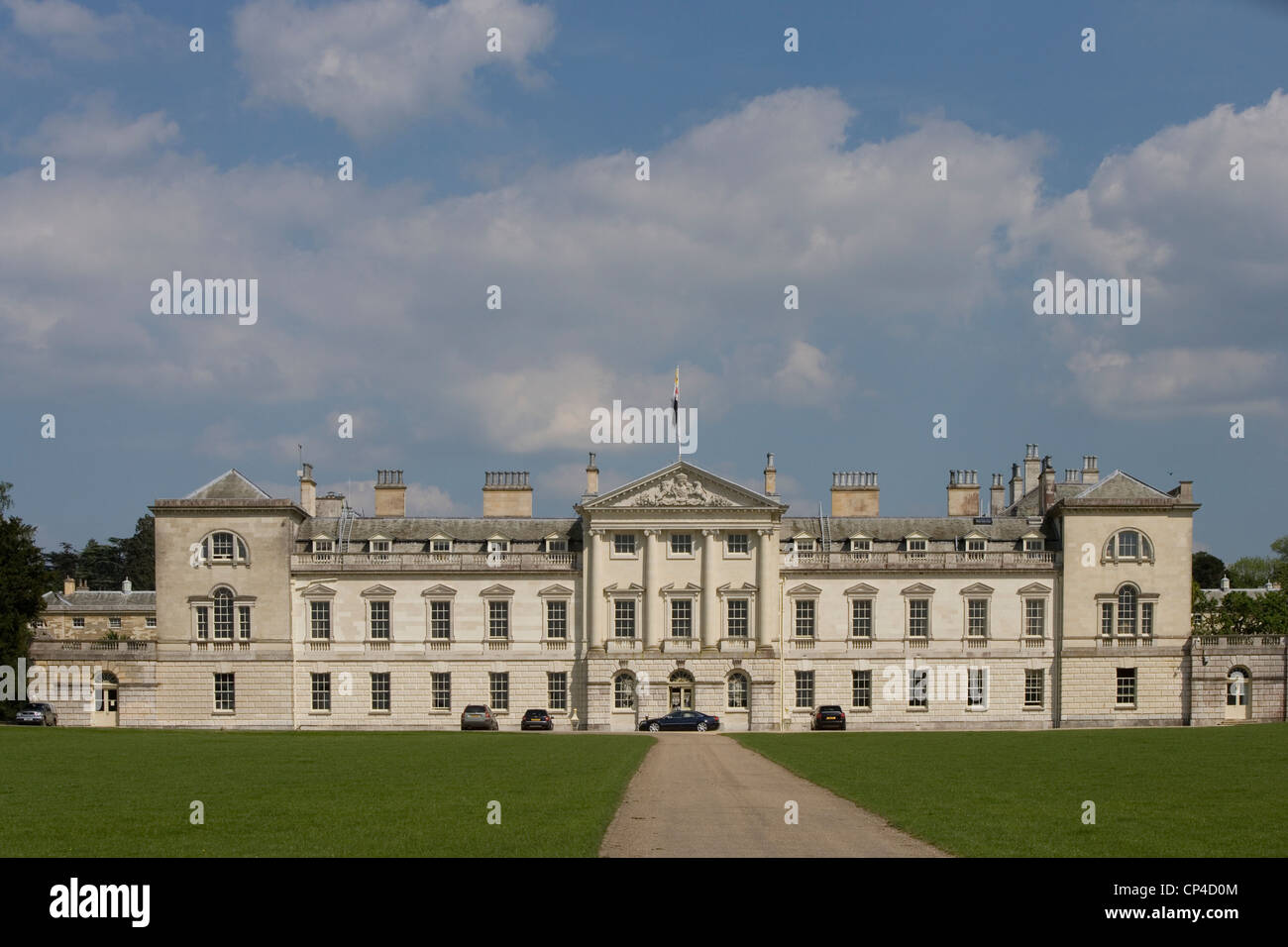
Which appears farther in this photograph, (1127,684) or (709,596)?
(1127,684)

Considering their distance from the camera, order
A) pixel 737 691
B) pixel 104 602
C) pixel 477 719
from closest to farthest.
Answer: pixel 477 719
pixel 737 691
pixel 104 602

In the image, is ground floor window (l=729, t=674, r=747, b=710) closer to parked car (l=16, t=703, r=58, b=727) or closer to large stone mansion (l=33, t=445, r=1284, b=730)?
large stone mansion (l=33, t=445, r=1284, b=730)

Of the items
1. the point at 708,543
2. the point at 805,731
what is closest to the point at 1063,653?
the point at 805,731

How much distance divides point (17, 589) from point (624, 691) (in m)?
27.0

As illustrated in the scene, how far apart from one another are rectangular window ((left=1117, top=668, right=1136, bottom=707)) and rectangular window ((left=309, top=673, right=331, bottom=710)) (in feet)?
115

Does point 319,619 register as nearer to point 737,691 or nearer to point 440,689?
point 440,689

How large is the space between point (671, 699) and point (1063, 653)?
17.4 metres

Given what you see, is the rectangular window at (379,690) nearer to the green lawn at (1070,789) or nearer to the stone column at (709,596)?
the stone column at (709,596)

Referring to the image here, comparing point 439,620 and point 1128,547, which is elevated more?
point 1128,547

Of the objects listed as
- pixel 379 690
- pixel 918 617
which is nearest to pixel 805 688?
pixel 918 617

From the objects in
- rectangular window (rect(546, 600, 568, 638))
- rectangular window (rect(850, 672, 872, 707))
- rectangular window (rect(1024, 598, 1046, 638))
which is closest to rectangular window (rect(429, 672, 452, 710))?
rectangular window (rect(546, 600, 568, 638))

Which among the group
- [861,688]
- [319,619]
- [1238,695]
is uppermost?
[319,619]

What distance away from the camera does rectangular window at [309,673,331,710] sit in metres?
63.2

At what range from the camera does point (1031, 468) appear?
2955 inches
